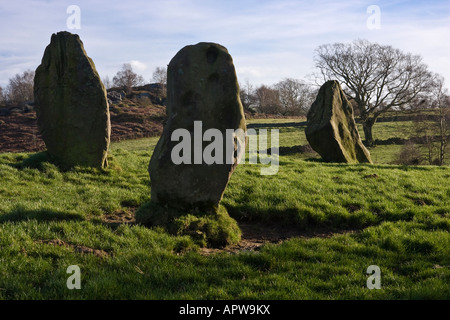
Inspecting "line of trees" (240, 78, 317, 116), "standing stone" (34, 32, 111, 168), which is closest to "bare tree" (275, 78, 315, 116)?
"line of trees" (240, 78, 317, 116)

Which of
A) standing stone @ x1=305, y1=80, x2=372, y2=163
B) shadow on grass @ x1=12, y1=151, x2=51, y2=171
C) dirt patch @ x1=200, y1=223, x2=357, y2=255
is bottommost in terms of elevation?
dirt patch @ x1=200, y1=223, x2=357, y2=255

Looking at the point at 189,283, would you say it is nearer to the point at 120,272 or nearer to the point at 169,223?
the point at 120,272

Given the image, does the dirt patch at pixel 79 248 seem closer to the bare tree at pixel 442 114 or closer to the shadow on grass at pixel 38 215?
the shadow on grass at pixel 38 215

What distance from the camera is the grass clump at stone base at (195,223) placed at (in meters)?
7.94

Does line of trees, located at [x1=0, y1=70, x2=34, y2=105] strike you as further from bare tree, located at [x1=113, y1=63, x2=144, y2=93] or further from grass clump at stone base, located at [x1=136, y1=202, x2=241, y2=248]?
grass clump at stone base, located at [x1=136, y1=202, x2=241, y2=248]

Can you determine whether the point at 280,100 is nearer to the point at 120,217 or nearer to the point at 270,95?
the point at 270,95

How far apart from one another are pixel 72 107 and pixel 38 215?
588 centimetres

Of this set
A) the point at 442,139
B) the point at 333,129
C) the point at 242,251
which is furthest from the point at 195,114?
the point at 442,139

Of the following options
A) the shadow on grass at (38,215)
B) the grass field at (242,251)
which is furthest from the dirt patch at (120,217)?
the shadow on grass at (38,215)

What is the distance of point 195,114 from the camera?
811 cm

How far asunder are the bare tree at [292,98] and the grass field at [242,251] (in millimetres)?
66780

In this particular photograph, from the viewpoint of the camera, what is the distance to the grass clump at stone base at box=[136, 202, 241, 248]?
794cm

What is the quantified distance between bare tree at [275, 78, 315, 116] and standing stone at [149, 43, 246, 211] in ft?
228
